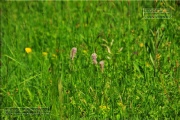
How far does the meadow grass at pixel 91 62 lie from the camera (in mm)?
2639

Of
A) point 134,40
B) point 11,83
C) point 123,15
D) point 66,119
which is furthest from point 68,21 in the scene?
point 66,119

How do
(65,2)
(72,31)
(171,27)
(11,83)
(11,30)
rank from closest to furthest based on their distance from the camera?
(11,83), (171,27), (72,31), (11,30), (65,2)

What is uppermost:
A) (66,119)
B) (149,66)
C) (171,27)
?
(171,27)

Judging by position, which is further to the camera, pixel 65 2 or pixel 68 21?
pixel 65 2

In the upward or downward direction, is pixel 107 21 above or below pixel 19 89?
above

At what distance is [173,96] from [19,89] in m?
1.09

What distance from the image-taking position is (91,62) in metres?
3.09

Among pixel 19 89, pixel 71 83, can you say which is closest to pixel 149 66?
pixel 71 83

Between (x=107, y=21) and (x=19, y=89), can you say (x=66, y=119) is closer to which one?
(x=19, y=89)

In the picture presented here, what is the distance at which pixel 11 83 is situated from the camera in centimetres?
310

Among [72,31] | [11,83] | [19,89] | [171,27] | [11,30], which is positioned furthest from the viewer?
[11,30]

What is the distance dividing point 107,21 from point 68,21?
0.44 meters

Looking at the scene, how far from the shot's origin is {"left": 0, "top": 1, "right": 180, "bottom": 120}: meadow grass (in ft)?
8.66

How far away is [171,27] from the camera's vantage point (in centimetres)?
342
